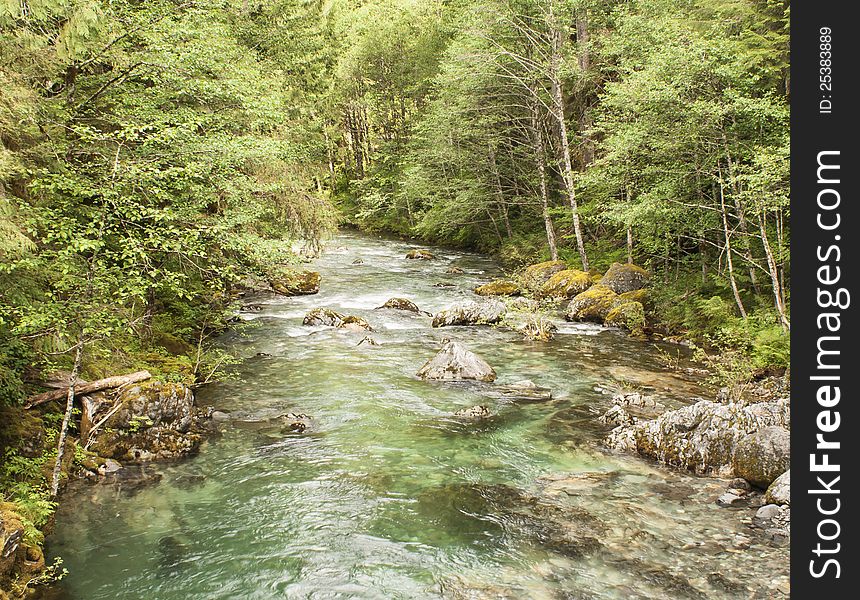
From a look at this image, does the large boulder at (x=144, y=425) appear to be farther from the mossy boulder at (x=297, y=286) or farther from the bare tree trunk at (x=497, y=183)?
the bare tree trunk at (x=497, y=183)

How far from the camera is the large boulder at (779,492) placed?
693cm

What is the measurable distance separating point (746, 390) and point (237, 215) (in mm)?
10181

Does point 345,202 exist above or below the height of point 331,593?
above

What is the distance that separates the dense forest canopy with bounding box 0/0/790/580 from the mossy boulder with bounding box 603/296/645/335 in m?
0.77

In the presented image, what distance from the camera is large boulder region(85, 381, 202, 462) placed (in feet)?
28.1

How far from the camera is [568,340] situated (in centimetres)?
1600

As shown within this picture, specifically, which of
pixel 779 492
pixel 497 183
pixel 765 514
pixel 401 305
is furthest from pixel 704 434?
pixel 497 183

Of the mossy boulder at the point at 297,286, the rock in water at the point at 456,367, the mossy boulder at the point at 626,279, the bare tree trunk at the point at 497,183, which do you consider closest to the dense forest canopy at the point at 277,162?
the bare tree trunk at the point at 497,183

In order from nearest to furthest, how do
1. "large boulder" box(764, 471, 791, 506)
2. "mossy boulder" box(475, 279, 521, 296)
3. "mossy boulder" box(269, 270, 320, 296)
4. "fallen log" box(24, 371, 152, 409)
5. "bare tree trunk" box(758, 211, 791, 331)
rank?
"large boulder" box(764, 471, 791, 506) → "fallen log" box(24, 371, 152, 409) → "bare tree trunk" box(758, 211, 791, 331) → "mossy boulder" box(269, 270, 320, 296) → "mossy boulder" box(475, 279, 521, 296)

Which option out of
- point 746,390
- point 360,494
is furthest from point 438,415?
point 746,390

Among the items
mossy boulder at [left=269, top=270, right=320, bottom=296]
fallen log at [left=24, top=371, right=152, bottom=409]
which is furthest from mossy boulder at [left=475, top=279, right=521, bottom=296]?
fallen log at [left=24, top=371, right=152, bottom=409]

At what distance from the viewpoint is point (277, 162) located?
14.6 m

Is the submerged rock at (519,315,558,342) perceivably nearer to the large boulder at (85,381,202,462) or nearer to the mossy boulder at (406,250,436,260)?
the large boulder at (85,381,202,462)

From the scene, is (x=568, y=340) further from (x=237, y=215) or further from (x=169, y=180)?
(x=169, y=180)
